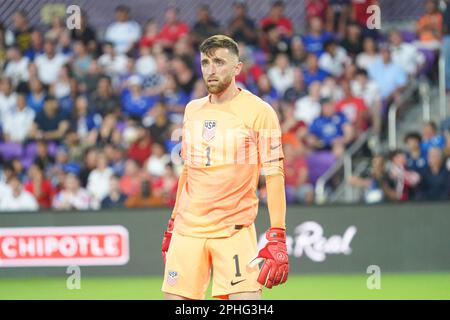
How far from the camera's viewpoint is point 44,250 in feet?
44.4

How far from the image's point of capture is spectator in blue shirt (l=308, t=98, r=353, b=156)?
15.1m

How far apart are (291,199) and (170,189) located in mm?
1686

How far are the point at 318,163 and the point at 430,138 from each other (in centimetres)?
166

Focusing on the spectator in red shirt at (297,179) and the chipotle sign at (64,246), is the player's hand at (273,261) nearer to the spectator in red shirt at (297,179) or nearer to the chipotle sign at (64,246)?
the chipotle sign at (64,246)

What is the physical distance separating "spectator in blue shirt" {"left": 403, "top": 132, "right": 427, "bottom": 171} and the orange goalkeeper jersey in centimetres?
794

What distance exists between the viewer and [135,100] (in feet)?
52.3

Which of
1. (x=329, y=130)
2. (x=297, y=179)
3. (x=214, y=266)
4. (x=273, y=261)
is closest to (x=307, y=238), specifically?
(x=297, y=179)

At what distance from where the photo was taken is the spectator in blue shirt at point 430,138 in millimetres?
14391

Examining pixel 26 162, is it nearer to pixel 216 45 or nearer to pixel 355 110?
pixel 355 110

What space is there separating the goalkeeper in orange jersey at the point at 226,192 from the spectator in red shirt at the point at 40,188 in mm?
8453

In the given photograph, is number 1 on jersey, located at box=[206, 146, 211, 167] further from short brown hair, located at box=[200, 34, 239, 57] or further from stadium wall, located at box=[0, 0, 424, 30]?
stadium wall, located at box=[0, 0, 424, 30]

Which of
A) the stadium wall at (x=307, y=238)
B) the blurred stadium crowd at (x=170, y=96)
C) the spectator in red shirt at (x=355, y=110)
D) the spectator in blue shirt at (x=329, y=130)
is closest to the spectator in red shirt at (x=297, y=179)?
the blurred stadium crowd at (x=170, y=96)
